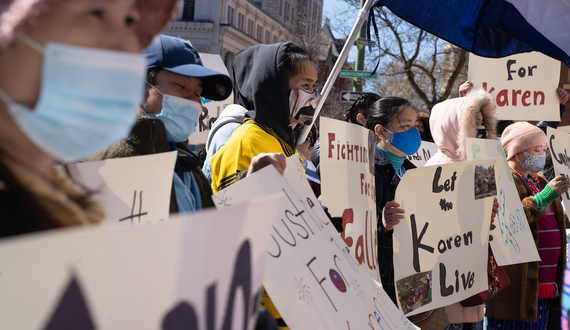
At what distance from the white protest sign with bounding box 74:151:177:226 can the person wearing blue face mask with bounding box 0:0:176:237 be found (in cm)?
53

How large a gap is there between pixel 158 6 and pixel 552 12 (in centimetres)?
266

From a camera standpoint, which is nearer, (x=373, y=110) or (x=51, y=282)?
(x=51, y=282)

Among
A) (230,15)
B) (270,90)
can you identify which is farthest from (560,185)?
(230,15)

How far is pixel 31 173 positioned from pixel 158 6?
0.34 m

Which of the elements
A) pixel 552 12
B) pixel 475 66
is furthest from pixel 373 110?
pixel 475 66

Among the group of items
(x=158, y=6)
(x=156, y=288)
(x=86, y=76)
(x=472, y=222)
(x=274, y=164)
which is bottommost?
(x=472, y=222)

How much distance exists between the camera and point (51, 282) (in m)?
0.58

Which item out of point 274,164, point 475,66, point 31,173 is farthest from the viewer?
point 475,66

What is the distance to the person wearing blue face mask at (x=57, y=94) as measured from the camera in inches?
24.6

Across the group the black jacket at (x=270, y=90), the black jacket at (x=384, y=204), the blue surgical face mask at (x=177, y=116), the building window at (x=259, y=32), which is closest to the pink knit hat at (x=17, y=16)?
the blue surgical face mask at (x=177, y=116)

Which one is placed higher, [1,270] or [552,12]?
[552,12]

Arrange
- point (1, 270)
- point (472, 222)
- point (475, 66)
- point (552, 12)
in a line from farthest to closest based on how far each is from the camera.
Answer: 1. point (475, 66)
2. point (472, 222)
3. point (552, 12)
4. point (1, 270)

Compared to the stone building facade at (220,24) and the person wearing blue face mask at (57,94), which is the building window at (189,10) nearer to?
the stone building facade at (220,24)

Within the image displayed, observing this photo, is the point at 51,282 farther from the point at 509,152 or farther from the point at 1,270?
the point at 509,152
